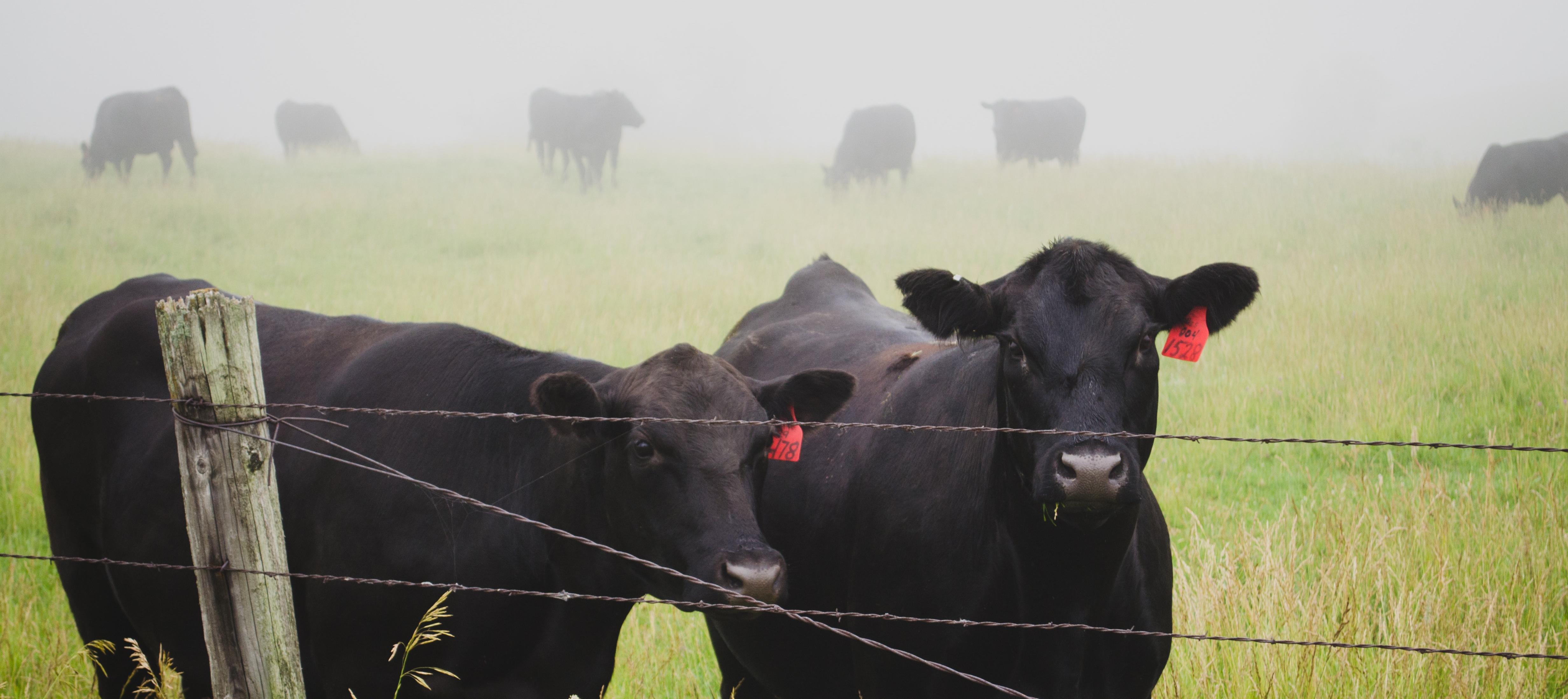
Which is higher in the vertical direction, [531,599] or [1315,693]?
[531,599]

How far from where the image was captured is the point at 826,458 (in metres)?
3.65

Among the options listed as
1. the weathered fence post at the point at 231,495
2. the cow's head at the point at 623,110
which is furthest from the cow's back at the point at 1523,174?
the cow's head at the point at 623,110

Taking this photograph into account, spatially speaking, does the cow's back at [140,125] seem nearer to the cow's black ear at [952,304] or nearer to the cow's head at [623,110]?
the cow's head at [623,110]

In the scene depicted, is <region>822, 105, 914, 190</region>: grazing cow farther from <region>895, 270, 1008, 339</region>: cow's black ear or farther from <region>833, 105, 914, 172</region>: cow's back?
<region>895, 270, 1008, 339</region>: cow's black ear

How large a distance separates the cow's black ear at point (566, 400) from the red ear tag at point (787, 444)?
59 centimetres

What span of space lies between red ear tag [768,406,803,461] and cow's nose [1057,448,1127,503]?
3.38 ft

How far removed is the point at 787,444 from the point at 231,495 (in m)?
1.61

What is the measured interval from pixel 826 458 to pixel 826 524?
269 mm

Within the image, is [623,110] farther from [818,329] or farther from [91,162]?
[818,329]

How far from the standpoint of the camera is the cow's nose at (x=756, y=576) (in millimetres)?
2619

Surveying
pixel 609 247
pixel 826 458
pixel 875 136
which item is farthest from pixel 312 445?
pixel 875 136

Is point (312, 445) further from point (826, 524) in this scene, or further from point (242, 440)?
point (826, 524)

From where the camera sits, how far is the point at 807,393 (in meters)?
3.28

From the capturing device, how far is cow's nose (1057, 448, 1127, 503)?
2309 millimetres
